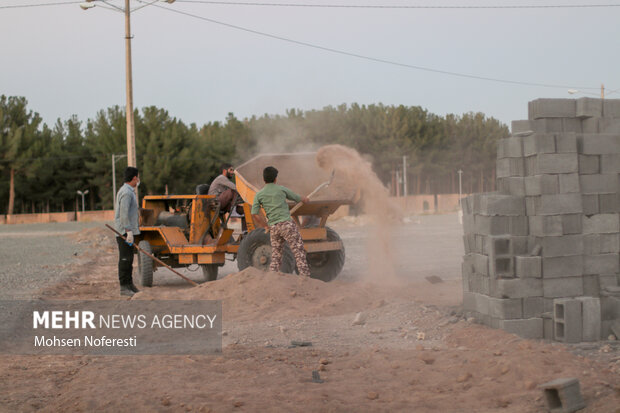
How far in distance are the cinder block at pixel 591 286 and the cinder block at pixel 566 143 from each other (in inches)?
52.2

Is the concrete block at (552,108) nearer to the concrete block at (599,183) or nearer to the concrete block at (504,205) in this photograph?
the concrete block at (599,183)

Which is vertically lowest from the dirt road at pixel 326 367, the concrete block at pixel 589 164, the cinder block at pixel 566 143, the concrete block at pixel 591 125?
the dirt road at pixel 326 367

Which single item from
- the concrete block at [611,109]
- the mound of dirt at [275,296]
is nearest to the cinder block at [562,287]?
the concrete block at [611,109]

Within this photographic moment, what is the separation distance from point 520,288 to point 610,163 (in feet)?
5.44

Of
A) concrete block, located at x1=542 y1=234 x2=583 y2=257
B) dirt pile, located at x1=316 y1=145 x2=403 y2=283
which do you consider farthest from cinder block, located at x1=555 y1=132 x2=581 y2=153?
dirt pile, located at x1=316 y1=145 x2=403 y2=283

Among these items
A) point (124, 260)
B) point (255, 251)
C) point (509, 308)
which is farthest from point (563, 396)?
point (124, 260)

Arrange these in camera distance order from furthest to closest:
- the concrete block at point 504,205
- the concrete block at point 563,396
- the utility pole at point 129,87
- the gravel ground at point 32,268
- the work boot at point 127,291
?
the utility pole at point 129,87 → the gravel ground at point 32,268 → the work boot at point 127,291 → the concrete block at point 504,205 → the concrete block at point 563,396

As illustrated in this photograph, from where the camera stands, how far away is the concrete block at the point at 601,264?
7215mm

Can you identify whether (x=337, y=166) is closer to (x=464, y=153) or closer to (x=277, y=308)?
(x=277, y=308)

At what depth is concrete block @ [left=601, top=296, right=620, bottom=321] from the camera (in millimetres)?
7215

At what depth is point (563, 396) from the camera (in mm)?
4742

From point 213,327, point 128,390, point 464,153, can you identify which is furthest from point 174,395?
point 464,153

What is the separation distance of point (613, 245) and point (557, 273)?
0.75 meters

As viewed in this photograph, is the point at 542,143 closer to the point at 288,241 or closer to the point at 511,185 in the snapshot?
the point at 511,185
